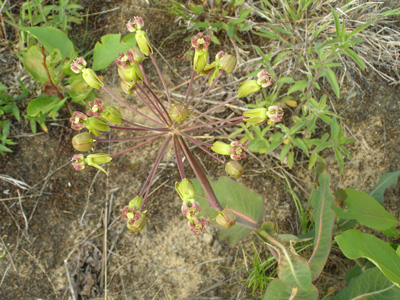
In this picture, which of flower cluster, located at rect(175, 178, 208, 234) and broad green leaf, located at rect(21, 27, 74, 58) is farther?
broad green leaf, located at rect(21, 27, 74, 58)

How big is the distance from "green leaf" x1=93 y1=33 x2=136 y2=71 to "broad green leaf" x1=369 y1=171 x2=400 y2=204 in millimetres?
2346

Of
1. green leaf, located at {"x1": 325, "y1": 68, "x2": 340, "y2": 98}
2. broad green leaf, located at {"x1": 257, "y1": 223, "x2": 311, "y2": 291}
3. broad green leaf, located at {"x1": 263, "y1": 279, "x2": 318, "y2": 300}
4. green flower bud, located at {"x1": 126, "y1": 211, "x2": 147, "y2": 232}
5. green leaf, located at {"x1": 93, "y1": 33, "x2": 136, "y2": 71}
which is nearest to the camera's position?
green flower bud, located at {"x1": 126, "y1": 211, "x2": 147, "y2": 232}

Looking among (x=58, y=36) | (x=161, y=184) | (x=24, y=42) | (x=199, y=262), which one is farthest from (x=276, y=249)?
(x=24, y=42)

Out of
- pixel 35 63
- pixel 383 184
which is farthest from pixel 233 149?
pixel 35 63

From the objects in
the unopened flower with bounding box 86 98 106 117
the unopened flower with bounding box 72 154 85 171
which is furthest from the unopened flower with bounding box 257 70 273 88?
the unopened flower with bounding box 72 154 85 171

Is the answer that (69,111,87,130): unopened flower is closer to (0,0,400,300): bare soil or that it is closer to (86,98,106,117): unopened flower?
(86,98,106,117): unopened flower

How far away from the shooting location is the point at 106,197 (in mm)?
3254

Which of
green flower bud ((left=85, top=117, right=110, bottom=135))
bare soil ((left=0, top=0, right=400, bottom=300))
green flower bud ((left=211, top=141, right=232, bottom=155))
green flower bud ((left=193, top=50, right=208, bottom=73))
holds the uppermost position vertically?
green flower bud ((left=193, top=50, right=208, bottom=73))

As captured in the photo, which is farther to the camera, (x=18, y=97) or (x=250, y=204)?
(x=18, y=97)

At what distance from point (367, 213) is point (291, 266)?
783 millimetres

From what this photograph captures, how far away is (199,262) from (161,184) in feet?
2.45

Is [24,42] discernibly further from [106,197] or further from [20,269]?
[20,269]

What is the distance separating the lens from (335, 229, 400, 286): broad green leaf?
2307 mm

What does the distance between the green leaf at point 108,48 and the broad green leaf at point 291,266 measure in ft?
6.20
